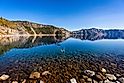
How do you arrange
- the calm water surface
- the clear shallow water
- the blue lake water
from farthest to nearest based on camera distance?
the clear shallow water < the calm water surface < the blue lake water

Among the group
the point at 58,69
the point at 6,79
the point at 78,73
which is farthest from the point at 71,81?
the point at 6,79

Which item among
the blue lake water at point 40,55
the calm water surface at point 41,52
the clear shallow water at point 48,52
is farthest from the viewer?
the clear shallow water at point 48,52

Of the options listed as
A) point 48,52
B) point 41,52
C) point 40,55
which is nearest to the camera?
point 40,55

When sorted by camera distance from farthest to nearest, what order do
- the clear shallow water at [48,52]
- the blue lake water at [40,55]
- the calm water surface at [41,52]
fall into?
the clear shallow water at [48,52]
the calm water surface at [41,52]
the blue lake water at [40,55]

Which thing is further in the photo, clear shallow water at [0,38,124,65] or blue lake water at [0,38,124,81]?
clear shallow water at [0,38,124,65]

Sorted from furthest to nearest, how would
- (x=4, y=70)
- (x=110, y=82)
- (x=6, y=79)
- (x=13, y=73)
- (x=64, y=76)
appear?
(x=4, y=70) < (x=13, y=73) < (x=64, y=76) < (x=6, y=79) < (x=110, y=82)

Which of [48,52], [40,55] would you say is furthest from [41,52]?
[40,55]

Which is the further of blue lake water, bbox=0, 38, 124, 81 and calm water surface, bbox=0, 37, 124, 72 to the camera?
calm water surface, bbox=0, 37, 124, 72

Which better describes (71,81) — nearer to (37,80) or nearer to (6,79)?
(37,80)

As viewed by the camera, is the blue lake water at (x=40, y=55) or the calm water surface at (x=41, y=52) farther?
the calm water surface at (x=41, y=52)

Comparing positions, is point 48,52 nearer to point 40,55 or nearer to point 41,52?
point 41,52

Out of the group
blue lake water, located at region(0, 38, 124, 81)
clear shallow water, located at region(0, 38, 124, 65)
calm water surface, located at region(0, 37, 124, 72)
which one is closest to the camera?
blue lake water, located at region(0, 38, 124, 81)

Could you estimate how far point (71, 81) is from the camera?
32.7 metres

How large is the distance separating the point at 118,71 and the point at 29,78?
20.8 metres
